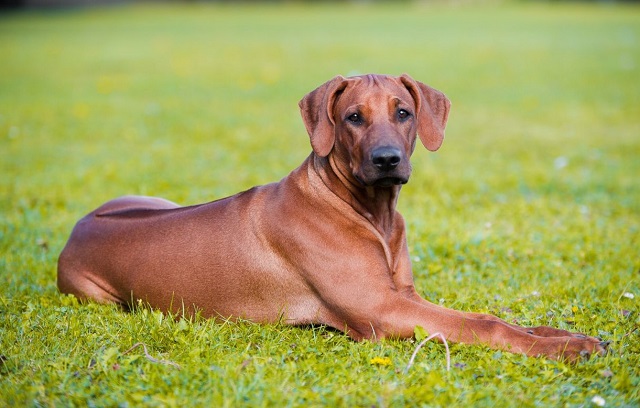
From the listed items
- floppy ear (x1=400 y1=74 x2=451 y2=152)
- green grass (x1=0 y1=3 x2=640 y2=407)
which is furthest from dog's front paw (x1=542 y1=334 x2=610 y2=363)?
floppy ear (x1=400 y1=74 x2=451 y2=152)

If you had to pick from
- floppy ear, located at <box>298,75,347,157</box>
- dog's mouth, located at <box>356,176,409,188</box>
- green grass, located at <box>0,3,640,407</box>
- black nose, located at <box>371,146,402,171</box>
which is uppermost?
floppy ear, located at <box>298,75,347,157</box>

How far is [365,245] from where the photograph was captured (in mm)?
4664

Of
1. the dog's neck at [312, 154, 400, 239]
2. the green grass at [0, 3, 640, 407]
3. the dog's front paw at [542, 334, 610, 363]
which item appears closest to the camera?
the green grass at [0, 3, 640, 407]

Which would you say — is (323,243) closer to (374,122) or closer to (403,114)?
(374,122)

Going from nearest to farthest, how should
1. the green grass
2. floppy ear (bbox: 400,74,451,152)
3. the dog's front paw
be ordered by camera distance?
the green grass < the dog's front paw < floppy ear (bbox: 400,74,451,152)

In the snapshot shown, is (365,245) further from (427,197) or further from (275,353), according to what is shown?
(427,197)

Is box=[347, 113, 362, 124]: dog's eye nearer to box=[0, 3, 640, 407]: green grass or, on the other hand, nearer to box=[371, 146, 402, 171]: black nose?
box=[371, 146, 402, 171]: black nose

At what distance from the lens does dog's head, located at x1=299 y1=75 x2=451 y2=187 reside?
14.7 ft

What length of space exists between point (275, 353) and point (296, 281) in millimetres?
520

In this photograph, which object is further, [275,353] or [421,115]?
[421,115]

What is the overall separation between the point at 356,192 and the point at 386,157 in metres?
0.47

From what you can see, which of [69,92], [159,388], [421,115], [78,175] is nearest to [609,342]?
[421,115]

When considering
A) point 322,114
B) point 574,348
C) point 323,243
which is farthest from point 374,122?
point 574,348

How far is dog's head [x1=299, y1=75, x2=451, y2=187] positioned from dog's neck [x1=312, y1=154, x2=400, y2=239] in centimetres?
9
